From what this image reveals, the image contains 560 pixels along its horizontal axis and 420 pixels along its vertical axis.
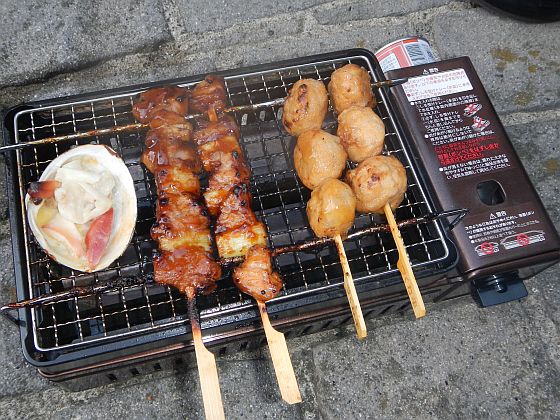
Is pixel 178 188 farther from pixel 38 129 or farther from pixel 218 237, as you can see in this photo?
pixel 38 129

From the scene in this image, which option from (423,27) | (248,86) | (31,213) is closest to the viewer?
(31,213)

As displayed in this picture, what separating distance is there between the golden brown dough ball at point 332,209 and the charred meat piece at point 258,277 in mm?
316

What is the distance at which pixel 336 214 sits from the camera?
2.50 metres

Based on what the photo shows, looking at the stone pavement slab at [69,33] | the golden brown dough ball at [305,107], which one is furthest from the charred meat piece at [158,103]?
the stone pavement slab at [69,33]

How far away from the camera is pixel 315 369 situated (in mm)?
3023

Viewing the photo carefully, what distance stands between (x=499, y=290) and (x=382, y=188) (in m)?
0.92

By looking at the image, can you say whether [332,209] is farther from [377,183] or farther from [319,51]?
[319,51]

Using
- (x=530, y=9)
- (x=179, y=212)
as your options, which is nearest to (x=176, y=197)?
(x=179, y=212)

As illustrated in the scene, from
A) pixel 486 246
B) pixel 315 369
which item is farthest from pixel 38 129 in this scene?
pixel 486 246

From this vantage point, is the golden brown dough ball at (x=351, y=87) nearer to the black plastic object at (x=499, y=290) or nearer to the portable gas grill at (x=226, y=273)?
the portable gas grill at (x=226, y=273)

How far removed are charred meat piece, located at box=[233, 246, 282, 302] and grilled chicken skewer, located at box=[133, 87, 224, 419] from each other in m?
0.15

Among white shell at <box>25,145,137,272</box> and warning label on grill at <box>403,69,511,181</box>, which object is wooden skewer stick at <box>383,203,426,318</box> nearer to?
warning label on grill at <box>403,69,511,181</box>

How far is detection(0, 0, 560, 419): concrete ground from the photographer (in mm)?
2916

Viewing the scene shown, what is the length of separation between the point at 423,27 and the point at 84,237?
3207 millimetres
